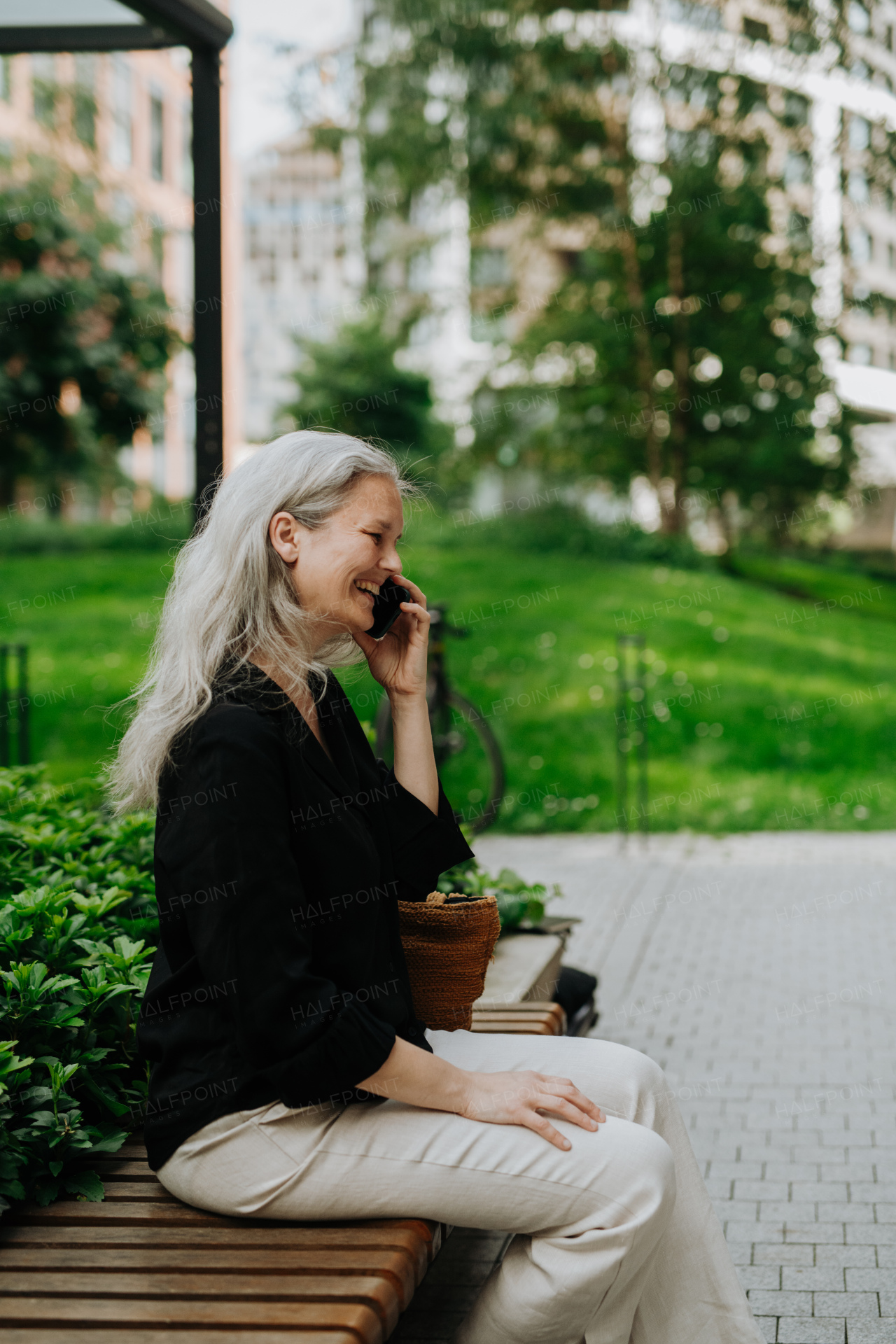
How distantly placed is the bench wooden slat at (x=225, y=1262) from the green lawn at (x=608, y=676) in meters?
6.30

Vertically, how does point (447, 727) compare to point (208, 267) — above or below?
below

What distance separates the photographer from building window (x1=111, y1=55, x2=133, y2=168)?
36.6m

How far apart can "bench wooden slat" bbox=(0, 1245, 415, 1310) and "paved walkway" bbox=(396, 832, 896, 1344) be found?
3.72ft

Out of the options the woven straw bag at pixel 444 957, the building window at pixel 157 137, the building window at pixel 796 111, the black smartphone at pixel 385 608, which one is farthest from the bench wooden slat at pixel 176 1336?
the building window at pixel 157 137

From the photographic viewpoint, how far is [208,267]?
4.76 meters

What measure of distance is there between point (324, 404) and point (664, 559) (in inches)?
666

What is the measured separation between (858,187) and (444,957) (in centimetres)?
1780

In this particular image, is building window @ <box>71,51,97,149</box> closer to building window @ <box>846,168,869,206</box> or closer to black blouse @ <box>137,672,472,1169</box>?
building window @ <box>846,168,869,206</box>

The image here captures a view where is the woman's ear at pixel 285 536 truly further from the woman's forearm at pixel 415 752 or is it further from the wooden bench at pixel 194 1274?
the wooden bench at pixel 194 1274

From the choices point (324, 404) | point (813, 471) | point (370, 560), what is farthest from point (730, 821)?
point (324, 404)

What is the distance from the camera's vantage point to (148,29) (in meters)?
4.91

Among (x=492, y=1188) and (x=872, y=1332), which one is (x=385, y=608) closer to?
(x=492, y=1188)

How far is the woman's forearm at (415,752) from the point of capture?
107 inches

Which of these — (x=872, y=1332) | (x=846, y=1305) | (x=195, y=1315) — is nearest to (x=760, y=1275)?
(x=846, y=1305)
